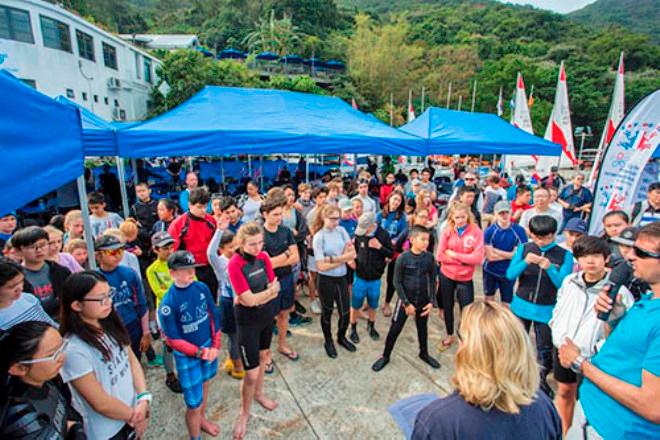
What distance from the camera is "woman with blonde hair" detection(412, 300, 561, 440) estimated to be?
1.12 metres

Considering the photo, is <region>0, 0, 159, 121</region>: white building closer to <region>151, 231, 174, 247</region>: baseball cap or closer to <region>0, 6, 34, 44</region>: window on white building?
<region>0, 6, 34, 44</region>: window on white building

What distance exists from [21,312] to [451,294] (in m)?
3.68

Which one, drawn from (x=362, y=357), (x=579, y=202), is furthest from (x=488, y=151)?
(x=362, y=357)

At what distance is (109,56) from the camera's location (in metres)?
23.8

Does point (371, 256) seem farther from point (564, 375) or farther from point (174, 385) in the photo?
point (174, 385)

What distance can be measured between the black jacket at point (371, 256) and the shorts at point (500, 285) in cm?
132

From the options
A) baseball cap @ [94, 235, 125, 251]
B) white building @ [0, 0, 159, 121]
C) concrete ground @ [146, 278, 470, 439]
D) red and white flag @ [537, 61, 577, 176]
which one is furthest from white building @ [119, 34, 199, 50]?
concrete ground @ [146, 278, 470, 439]

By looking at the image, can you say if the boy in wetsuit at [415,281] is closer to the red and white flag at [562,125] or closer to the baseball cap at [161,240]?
the baseball cap at [161,240]

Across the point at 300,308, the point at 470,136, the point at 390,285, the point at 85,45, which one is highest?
the point at 85,45

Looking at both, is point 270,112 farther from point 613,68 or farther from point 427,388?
point 613,68

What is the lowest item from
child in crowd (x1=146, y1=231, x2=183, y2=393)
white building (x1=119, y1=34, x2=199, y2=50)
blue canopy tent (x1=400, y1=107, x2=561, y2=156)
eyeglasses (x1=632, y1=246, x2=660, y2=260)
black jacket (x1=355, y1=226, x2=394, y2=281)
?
black jacket (x1=355, y1=226, x2=394, y2=281)

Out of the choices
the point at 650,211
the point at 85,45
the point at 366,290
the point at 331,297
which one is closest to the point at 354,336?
the point at 366,290

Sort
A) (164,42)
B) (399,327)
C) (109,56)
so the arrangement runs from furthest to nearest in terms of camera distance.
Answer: (164,42)
(109,56)
(399,327)

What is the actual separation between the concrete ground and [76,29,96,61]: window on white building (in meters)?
25.4
